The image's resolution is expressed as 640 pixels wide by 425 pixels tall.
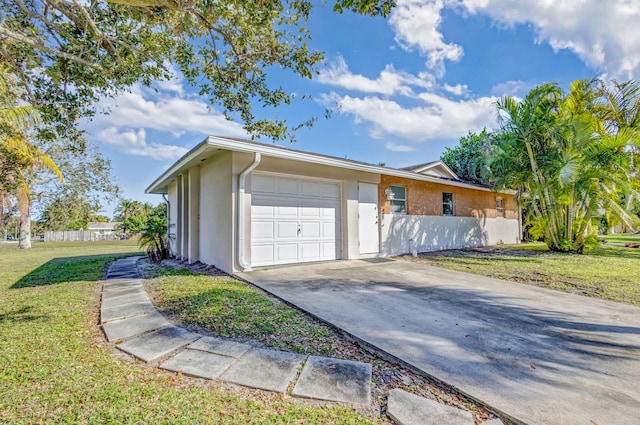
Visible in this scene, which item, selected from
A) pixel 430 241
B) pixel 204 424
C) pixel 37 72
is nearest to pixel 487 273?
pixel 430 241

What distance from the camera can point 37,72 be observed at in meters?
4.72

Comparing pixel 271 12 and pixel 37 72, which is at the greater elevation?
pixel 271 12

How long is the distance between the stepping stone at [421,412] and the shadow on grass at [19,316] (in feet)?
14.9

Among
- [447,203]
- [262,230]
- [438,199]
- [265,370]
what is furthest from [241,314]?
[447,203]

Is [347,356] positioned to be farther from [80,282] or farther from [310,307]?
[80,282]

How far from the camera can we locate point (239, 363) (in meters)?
2.51

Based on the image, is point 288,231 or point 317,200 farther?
point 317,200

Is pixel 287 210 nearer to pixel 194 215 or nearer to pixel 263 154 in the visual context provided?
pixel 263 154

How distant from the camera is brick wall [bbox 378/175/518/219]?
31.4 feet

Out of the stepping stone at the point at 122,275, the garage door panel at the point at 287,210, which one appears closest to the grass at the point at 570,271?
the garage door panel at the point at 287,210

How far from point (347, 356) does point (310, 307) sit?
1.42 m

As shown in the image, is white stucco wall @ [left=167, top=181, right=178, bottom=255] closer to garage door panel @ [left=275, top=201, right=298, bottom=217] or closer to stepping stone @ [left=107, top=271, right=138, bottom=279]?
stepping stone @ [left=107, top=271, right=138, bottom=279]

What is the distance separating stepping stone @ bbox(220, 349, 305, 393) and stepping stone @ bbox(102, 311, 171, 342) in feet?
4.94

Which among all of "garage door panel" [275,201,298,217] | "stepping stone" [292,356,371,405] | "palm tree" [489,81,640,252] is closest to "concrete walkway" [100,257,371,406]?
"stepping stone" [292,356,371,405]
